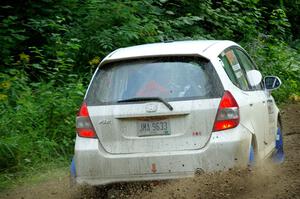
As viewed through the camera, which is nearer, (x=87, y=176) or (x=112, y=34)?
(x=87, y=176)

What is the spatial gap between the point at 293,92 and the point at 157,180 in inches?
380

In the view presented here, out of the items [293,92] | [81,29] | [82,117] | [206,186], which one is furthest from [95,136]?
[293,92]

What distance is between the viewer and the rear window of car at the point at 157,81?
18.5 ft

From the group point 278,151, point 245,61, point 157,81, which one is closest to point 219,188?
point 157,81

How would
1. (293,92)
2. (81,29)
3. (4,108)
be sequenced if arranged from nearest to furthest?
(4,108) < (81,29) < (293,92)

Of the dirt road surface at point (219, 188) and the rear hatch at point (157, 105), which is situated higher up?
the rear hatch at point (157, 105)

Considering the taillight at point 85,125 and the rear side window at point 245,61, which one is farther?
the rear side window at point 245,61

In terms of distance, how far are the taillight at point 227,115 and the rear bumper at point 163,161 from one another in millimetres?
51

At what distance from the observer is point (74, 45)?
10.9 metres

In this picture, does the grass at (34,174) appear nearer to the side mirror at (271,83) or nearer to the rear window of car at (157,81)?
the rear window of car at (157,81)

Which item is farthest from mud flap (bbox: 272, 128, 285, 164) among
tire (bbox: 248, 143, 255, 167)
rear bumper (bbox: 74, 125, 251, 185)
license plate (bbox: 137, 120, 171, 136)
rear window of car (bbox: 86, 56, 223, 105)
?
license plate (bbox: 137, 120, 171, 136)

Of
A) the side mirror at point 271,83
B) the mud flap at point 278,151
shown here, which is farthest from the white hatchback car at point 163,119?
the mud flap at point 278,151

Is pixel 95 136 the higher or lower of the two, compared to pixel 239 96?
lower

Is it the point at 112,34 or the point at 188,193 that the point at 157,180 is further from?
the point at 112,34
